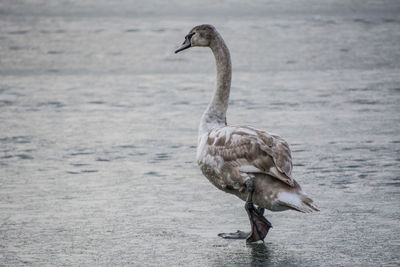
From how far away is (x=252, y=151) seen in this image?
4664mm

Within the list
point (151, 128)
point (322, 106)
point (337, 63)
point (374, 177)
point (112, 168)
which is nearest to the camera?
point (374, 177)

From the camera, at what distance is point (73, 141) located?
24.9ft

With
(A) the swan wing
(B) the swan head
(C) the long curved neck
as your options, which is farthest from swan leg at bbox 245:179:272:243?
(B) the swan head

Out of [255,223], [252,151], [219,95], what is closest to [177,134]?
[219,95]

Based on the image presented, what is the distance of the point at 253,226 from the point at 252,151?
0.48m

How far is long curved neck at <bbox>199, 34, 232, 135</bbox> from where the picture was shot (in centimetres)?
533

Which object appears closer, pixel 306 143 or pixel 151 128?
pixel 306 143

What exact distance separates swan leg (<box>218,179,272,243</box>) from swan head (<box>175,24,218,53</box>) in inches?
57.4

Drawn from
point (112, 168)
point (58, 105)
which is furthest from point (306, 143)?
point (58, 105)

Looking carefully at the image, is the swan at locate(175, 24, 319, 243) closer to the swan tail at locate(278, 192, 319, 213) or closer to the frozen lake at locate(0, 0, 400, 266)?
the swan tail at locate(278, 192, 319, 213)

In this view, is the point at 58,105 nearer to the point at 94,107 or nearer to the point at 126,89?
the point at 94,107

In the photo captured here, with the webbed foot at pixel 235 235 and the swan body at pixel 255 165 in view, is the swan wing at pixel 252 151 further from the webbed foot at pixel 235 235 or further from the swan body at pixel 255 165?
the webbed foot at pixel 235 235

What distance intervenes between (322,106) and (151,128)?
87.4 inches

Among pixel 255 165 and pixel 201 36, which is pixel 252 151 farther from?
pixel 201 36
